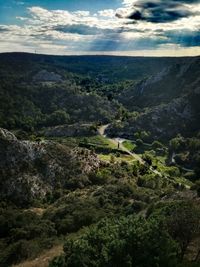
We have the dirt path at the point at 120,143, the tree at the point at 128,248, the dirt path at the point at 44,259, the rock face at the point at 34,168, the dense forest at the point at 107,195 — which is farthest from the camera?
the dirt path at the point at 120,143

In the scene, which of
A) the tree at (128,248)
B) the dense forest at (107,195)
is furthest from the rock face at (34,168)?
the tree at (128,248)

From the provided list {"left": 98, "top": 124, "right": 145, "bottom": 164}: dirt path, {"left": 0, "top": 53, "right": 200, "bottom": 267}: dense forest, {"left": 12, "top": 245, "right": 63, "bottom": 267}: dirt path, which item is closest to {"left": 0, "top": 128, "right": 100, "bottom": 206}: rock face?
{"left": 0, "top": 53, "right": 200, "bottom": 267}: dense forest

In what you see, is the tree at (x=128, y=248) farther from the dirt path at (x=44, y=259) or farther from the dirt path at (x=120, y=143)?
the dirt path at (x=120, y=143)

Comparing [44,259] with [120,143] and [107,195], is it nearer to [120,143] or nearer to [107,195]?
[107,195]

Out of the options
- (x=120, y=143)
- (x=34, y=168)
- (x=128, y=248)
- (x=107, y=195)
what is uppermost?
(x=128, y=248)

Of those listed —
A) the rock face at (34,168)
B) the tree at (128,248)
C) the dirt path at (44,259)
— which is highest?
the tree at (128,248)

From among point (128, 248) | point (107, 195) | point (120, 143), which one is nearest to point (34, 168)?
point (107, 195)

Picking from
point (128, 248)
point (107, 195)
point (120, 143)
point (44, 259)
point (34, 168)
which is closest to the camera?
point (128, 248)

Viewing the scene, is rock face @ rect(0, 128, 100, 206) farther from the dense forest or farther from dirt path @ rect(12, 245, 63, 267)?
dirt path @ rect(12, 245, 63, 267)

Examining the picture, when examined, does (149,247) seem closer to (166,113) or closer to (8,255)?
(8,255)
